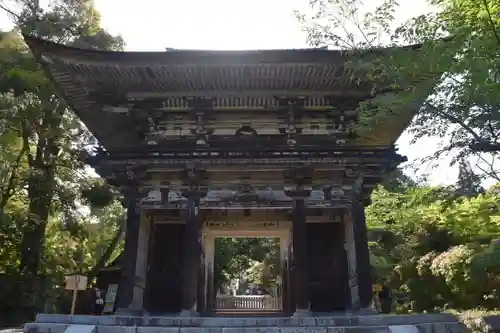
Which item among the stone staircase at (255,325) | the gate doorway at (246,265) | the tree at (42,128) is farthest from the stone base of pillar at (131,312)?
the tree at (42,128)

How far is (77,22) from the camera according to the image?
18.4 metres

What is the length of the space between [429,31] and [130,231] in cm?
720

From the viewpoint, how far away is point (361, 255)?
9.62m

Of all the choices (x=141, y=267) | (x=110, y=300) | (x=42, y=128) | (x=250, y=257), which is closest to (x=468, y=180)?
(x=141, y=267)

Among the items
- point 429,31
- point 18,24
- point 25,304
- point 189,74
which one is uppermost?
point 18,24

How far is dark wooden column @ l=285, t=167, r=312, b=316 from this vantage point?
29.6 ft

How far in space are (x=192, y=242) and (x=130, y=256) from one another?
4.63ft

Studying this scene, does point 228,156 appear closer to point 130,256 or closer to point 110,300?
point 130,256

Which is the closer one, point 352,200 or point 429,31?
point 429,31

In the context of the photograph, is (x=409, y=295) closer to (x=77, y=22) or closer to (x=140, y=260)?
(x=140, y=260)

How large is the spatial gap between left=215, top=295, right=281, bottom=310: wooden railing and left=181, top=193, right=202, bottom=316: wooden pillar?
10.1 m

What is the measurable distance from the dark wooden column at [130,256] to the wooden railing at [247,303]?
32.8 feet

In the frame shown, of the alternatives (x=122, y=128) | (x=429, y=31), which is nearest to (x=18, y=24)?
(x=122, y=128)

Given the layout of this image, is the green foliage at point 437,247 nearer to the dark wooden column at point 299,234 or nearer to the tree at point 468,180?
the tree at point 468,180
